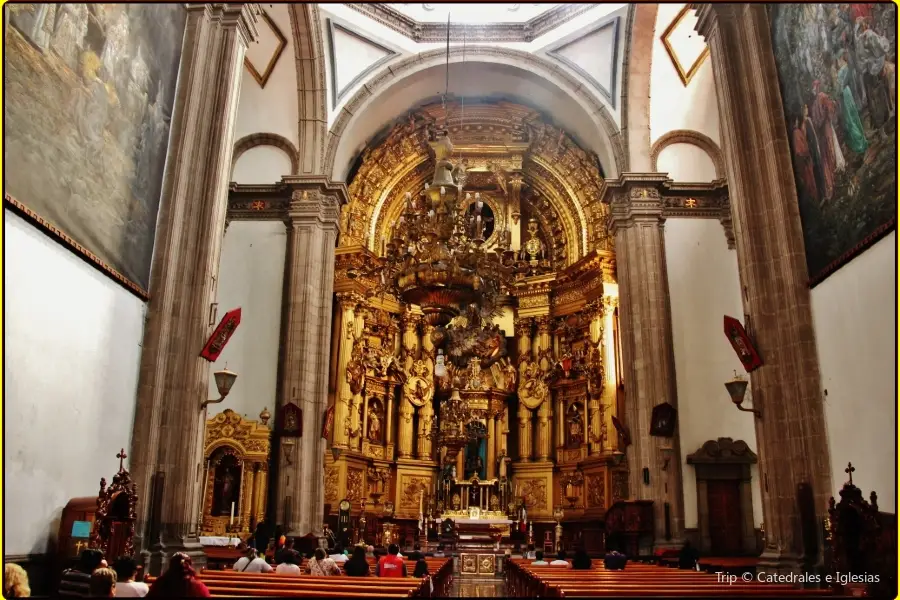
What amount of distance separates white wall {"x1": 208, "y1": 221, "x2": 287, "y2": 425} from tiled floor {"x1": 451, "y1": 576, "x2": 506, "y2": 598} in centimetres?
493

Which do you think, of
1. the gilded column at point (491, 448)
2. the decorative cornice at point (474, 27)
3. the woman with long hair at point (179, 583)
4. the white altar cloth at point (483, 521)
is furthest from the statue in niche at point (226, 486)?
the decorative cornice at point (474, 27)

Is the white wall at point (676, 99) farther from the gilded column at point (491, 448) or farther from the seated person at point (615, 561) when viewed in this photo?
the seated person at point (615, 561)

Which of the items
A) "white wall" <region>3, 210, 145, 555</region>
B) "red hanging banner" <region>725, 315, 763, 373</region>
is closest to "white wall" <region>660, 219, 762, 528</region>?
"red hanging banner" <region>725, 315, 763, 373</region>

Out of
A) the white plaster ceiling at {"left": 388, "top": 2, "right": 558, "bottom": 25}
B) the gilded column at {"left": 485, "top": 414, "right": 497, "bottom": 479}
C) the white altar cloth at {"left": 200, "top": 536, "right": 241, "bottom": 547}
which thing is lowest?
the white altar cloth at {"left": 200, "top": 536, "right": 241, "bottom": 547}

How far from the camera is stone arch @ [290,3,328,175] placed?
15.1m

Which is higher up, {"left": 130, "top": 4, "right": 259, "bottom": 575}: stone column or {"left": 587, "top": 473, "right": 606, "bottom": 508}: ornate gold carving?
{"left": 130, "top": 4, "right": 259, "bottom": 575}: stone column

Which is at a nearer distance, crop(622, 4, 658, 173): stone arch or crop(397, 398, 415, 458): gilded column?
crop(622, 4, 658, 173): stone arch

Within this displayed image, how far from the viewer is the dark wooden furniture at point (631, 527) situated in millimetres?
13180

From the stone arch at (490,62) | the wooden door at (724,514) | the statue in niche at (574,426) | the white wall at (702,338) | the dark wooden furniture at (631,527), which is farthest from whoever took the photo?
the statue in niche at (574,426)

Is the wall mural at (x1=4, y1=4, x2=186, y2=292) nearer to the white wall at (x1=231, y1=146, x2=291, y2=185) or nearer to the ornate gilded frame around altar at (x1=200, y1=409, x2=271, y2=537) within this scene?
the ornate gilded frame around altar at (x1=200, y1=409, x2=271, y2=537)

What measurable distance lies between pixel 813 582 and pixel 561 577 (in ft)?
8.18

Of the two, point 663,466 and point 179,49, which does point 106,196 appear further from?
point 663,466

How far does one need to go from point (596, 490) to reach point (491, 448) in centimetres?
370

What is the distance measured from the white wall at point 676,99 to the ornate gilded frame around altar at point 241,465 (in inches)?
402
